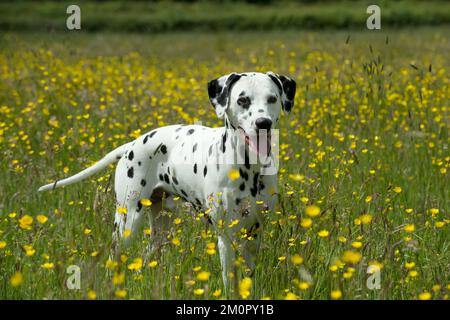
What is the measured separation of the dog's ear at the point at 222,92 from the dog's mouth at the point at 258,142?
0.18 m

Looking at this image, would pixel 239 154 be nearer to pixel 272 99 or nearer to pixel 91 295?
pixel 272 99

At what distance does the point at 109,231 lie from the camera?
11.0 feet

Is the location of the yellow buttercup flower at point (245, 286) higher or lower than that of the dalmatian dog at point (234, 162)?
lower

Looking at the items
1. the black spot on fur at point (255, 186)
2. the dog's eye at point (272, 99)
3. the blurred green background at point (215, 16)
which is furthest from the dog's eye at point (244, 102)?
the blurred green background at point (215, 16)

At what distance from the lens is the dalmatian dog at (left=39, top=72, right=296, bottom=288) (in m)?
3.57

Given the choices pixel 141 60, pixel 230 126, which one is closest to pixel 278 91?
pixel 230 126

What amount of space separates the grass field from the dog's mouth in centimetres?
34

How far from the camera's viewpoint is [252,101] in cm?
357

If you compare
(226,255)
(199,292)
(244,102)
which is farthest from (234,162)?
(199,292)

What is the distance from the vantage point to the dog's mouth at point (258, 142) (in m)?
3.58

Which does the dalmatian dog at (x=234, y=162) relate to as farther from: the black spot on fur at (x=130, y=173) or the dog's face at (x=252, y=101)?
the black spot on fur at (x=130, y=173)

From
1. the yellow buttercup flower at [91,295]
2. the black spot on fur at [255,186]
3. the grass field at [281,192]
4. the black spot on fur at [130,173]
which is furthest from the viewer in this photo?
the black spot on fur at [130,173]
